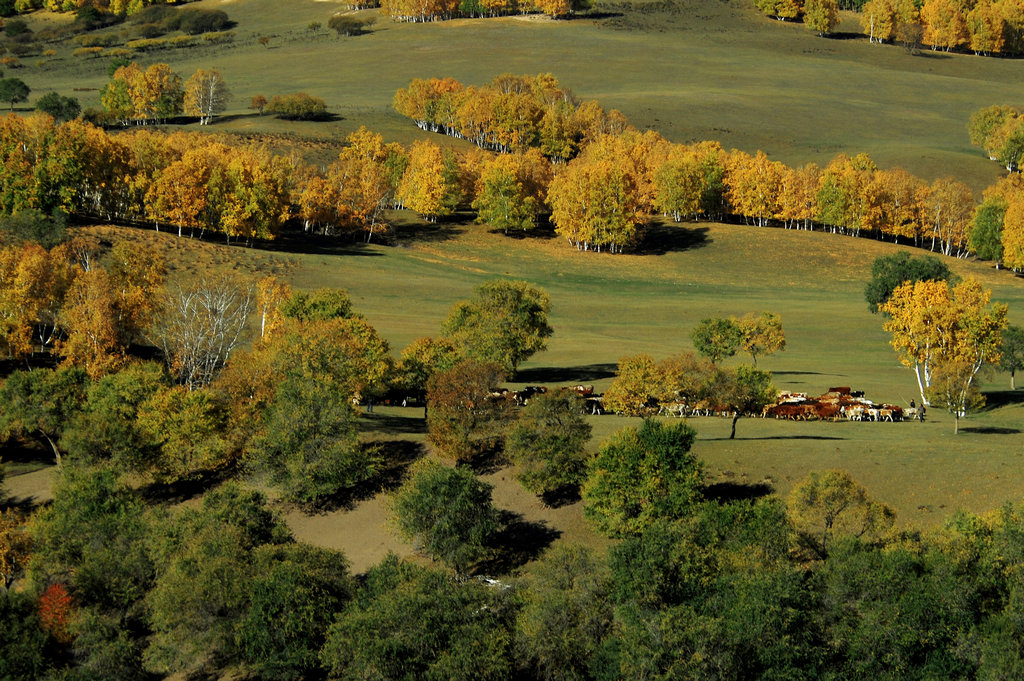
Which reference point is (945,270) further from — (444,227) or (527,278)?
(444,227)

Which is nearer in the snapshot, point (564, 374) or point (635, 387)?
point (635, 387)

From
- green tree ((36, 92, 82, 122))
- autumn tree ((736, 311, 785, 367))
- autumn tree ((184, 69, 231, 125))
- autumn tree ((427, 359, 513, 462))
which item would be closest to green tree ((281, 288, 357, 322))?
autumn tree ((427, 359, 513, 462))

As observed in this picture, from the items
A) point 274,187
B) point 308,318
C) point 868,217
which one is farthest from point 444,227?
point 308,318

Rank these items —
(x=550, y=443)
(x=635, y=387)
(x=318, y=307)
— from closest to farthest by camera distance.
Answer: (x=550, y=443)
(x=635, y=387)
(x=318, y=307)

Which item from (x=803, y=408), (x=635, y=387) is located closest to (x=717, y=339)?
(x=803, y=408)

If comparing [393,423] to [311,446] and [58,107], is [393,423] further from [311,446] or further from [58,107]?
[58,107]

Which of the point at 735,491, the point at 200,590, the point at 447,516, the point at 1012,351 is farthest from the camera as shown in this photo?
the point at 1012,351

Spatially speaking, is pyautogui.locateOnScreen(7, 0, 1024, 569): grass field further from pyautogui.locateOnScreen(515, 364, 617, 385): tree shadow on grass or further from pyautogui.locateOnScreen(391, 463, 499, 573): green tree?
pyautogui.locateOnScreen(391, 463, 499, 573): green tree

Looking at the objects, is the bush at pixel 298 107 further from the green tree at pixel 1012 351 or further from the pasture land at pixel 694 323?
the green tree at pixel 1012 351
